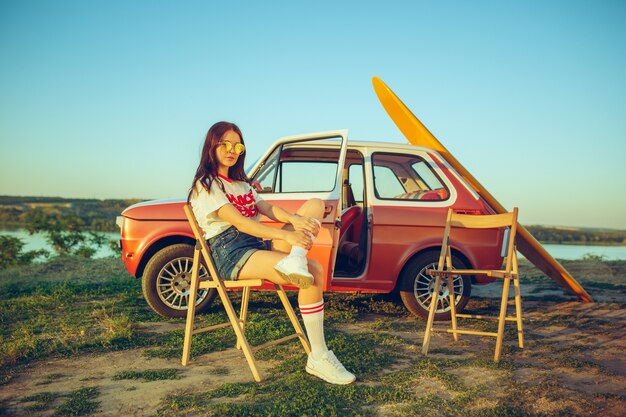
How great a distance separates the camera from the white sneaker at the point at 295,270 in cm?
318

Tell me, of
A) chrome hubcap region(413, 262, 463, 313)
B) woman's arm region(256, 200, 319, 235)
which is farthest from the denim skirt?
chrome hubcap region(413, 262, 463, 313)

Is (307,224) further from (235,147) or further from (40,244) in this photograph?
(40,244)

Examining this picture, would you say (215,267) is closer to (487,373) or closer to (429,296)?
(487,373)

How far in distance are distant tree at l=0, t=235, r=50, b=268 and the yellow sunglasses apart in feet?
36.3

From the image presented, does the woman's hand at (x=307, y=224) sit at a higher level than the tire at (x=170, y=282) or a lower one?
higher

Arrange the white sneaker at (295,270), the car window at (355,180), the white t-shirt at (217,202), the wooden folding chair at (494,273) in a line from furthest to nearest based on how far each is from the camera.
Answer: the car window at (355,180), the wooden folding chair at (494,273), the white t-shirt at (217,202), the white sneaker at (295,270)

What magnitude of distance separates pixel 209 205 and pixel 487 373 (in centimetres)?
247

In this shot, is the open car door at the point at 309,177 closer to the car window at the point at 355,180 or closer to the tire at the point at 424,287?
the car window at the point at 355,180

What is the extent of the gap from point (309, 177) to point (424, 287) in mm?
1908

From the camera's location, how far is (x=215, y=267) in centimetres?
362

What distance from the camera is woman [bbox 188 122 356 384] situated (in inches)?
130

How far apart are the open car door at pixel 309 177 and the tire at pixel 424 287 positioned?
1.12m

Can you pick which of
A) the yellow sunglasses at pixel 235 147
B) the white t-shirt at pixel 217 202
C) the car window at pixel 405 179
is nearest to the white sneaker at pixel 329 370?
the white t-shirt at pixel 217 202

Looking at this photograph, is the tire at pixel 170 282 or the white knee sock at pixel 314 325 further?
the tire at pixel 170 282
